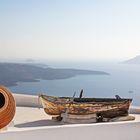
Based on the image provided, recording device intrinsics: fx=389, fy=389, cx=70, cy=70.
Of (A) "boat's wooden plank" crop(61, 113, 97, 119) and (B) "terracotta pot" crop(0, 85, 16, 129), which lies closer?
(B) "terracotta pot" crop(0, 85, 16, 129)

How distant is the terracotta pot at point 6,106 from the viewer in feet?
7.20

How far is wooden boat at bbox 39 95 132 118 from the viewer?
277cm

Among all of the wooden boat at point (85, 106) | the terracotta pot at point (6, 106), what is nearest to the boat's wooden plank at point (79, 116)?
the wooden boat at point (85, 106)

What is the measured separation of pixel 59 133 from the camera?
2389 mm

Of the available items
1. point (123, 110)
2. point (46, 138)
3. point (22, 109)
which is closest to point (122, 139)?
point (123, 110)

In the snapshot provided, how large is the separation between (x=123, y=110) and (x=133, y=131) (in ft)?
0.88

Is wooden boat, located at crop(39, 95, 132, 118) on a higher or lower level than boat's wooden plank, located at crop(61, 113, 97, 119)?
higher

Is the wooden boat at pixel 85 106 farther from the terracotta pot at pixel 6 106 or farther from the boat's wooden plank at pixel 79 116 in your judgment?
→ the terracotta pot at pixel 6 106

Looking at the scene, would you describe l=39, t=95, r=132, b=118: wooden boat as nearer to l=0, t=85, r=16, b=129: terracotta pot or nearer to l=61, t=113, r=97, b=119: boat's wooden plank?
l=61, t=113, r=97, b=119: boat's wooden plank

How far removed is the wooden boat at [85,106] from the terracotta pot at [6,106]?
24.3 inches

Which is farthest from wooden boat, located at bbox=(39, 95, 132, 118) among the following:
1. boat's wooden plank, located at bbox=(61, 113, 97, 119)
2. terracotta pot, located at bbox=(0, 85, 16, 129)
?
terracotta pot, located at bbox=(0, 85, 16, 129)

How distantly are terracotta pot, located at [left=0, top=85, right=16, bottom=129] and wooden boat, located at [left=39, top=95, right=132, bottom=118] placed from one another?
0.62 metres

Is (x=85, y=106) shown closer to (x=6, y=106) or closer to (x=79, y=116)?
(x=79, y=116)

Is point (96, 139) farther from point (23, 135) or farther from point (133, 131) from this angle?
point (23, 135)
